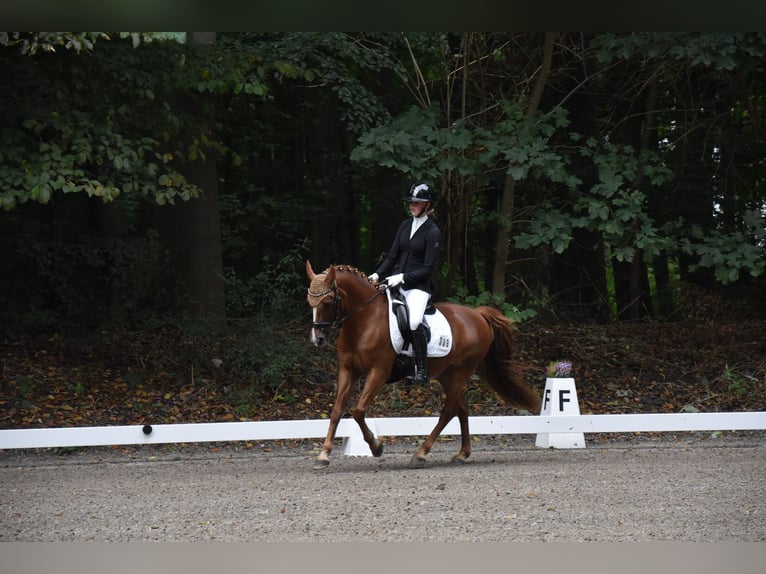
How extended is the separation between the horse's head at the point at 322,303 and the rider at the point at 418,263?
513mm

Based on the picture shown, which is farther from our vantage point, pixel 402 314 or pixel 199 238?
pixel 199 238

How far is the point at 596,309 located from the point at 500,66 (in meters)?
4.65

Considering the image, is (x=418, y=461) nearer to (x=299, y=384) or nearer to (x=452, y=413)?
(x=452, y=413)

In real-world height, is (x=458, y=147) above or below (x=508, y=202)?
above

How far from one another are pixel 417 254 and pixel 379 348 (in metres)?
0.91

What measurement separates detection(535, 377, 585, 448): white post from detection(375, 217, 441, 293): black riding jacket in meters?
2.32

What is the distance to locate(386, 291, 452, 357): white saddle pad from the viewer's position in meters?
8.41

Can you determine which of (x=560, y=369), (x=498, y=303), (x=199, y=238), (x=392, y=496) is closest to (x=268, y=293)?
(x=199, y=238)

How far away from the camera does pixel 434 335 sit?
339 inches

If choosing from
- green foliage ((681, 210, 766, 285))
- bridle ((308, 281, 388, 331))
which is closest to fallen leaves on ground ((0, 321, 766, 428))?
green foliage ((681, 210, 766, 285))

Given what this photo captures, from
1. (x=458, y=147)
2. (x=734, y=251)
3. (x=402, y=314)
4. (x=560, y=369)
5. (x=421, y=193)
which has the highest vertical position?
(x=458, y=147)

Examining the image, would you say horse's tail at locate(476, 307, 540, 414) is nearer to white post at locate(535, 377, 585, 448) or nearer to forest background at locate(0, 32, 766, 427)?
white post at locate(535, 377, 585, 448)

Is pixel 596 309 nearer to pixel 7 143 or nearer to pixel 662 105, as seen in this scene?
pixel 662 105

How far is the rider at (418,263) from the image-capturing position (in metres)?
8.38
